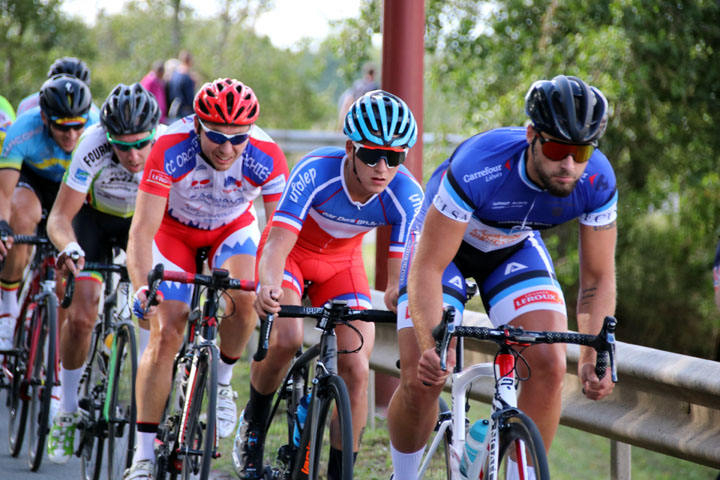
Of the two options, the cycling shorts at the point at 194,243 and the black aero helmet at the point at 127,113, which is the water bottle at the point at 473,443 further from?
the black aero helmet at the point at 127,113

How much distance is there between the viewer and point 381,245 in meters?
7.32

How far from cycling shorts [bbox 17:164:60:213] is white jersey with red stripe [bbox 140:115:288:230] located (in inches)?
81.0

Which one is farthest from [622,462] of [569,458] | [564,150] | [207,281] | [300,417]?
[569,458]

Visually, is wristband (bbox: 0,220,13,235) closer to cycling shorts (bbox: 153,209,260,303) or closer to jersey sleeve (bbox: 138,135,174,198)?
cycling shorts (bbox: 153,209,260,303)

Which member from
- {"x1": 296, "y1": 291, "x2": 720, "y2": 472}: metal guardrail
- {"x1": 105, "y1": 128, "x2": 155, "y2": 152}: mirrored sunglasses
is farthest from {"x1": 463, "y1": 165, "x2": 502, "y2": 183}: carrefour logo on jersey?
{"x1": 105, "y1": 128, "x2": 155, "y2": 152}: mirrored sunglasses

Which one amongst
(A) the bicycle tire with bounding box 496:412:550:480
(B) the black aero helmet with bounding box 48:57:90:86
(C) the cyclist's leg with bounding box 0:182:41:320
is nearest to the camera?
(A) the bicycle tire with bounding box 496:412:550:480

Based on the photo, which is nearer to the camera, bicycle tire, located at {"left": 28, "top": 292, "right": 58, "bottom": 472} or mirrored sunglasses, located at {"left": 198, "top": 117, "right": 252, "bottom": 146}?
mirrored sunglasses, located at {"left": 198, "top": 117, "right": 252, "bottom": 146}

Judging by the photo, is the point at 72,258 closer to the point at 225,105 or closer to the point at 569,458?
the point at 225,105

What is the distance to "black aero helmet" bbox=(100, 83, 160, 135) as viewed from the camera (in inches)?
227


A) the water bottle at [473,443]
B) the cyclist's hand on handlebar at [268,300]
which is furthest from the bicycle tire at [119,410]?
the water bottle at [473,443]

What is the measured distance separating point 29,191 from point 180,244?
7.07 ft

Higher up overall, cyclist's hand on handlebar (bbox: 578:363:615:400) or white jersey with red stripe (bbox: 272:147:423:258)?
white jersey with red stripe (bbox: 272:147:423:258)

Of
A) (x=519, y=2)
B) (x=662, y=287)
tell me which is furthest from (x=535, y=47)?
(x=662, y=287)

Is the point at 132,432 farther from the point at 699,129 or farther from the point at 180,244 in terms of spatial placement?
the point at 699,129
